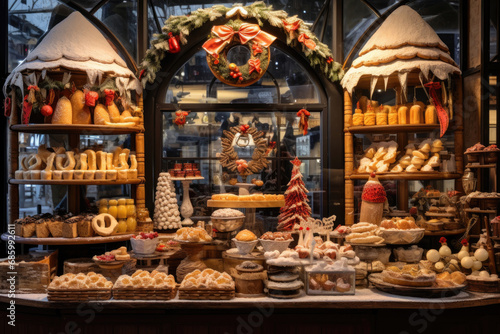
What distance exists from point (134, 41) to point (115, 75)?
35.9 inches

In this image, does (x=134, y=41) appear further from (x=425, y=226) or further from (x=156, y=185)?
(x=425, y=226)

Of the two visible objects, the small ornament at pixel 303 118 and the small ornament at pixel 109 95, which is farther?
the small ornament at pixel 303 118

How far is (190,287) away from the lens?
4004 mm

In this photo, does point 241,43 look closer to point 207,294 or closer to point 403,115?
point 403,115

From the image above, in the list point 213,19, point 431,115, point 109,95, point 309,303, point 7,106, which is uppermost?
point 213,19

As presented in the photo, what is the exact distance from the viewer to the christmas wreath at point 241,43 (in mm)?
5406

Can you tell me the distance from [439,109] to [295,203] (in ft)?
6.18

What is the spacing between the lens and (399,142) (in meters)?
5.76

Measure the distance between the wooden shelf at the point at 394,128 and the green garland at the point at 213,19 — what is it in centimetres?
71

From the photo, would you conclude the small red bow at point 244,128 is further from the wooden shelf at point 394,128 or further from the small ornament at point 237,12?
the small ornament at point 237,12

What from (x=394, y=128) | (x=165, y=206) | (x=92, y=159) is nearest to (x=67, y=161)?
(x=92, y=159)

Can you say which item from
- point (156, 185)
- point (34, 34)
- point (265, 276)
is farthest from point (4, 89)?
point (265, 276)

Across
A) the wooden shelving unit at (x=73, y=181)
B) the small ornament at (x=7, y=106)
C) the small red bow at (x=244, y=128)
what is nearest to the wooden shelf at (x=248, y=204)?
the small red bow at (x=244, y=128)

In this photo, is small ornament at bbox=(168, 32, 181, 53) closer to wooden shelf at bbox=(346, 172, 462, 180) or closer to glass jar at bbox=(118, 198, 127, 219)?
glass jar at bbox=(118, 198, 127, 219)
